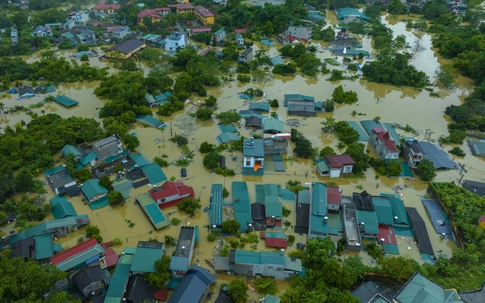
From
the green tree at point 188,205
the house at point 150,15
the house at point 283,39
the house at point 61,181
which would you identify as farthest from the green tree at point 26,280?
the house at point 150,15

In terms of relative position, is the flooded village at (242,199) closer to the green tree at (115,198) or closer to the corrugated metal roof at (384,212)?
the corrugated metal roof at (384,212)

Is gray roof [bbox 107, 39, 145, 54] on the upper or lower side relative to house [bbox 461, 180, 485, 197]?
lower

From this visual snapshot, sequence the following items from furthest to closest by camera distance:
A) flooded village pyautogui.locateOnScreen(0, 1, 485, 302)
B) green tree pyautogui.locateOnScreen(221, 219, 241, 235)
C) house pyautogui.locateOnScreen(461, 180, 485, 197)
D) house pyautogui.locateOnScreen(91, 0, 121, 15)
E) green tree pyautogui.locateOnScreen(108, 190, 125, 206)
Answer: house pyautogui.locateOnScreen(91, 0, 121, 15)
house pyautogui.locateOnScreen(461, 180, 485, 197)
green tree pyautogui.locateOnScreen(108, 190, 125, 206)
green tree pyautogui.locateOnScreen(221, 219, 241, 235)
flooded village pyautogui.locateOnScreen(0, 1, 485, 302)

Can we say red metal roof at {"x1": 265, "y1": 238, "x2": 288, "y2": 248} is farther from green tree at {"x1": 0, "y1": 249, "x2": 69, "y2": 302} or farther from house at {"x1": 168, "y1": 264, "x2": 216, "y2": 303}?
green tree at {"x1": 0, "y1": 249, "x2": 69, "y2": 302}

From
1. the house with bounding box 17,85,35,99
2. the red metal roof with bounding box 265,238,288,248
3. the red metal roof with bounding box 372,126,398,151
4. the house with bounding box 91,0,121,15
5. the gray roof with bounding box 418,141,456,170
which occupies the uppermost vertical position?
the red metal roof with bounding box 372,126,398,151

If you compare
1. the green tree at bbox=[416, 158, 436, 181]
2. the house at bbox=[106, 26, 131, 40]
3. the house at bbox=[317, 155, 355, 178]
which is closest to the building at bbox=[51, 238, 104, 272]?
the house at bbox=[317, 155, 355, 178]

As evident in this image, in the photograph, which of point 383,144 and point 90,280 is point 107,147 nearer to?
point 90,280
